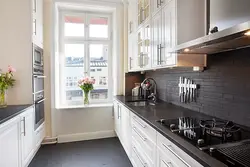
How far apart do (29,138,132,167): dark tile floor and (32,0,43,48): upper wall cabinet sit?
1.86 m

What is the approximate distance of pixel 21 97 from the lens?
266cm

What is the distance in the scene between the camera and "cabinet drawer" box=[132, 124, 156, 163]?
159 centimetres

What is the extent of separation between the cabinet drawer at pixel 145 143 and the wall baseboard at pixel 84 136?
5.30 ft

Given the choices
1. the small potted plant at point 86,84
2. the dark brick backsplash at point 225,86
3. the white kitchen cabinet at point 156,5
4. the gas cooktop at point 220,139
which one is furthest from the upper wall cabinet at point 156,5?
the small potted plant at point 86,84

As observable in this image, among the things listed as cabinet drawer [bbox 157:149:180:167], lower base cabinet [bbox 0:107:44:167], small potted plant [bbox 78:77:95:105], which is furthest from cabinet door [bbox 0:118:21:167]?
small potted plant [bbox 78:77:95:105]

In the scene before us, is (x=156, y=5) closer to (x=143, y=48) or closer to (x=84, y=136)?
(x=143, y=48)

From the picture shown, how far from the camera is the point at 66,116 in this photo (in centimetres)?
357

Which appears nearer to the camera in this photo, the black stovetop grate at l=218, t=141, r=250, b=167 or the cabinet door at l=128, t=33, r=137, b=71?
the black stovetop grate at l=218, t=141, r=250, b=167

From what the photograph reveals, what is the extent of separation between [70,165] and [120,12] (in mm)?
3014

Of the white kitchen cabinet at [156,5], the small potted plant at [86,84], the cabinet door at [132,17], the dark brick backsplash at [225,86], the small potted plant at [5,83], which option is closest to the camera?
the dark brick backsplash at [225,86]

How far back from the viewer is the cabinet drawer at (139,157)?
177 cm

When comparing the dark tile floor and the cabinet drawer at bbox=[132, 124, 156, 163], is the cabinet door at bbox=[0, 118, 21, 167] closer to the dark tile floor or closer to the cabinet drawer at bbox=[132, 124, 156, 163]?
the dark tile floor

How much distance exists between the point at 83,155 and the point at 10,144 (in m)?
1.31

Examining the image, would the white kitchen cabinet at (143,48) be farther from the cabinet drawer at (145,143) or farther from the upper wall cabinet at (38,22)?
the upper wall cabinet at (38,22)
